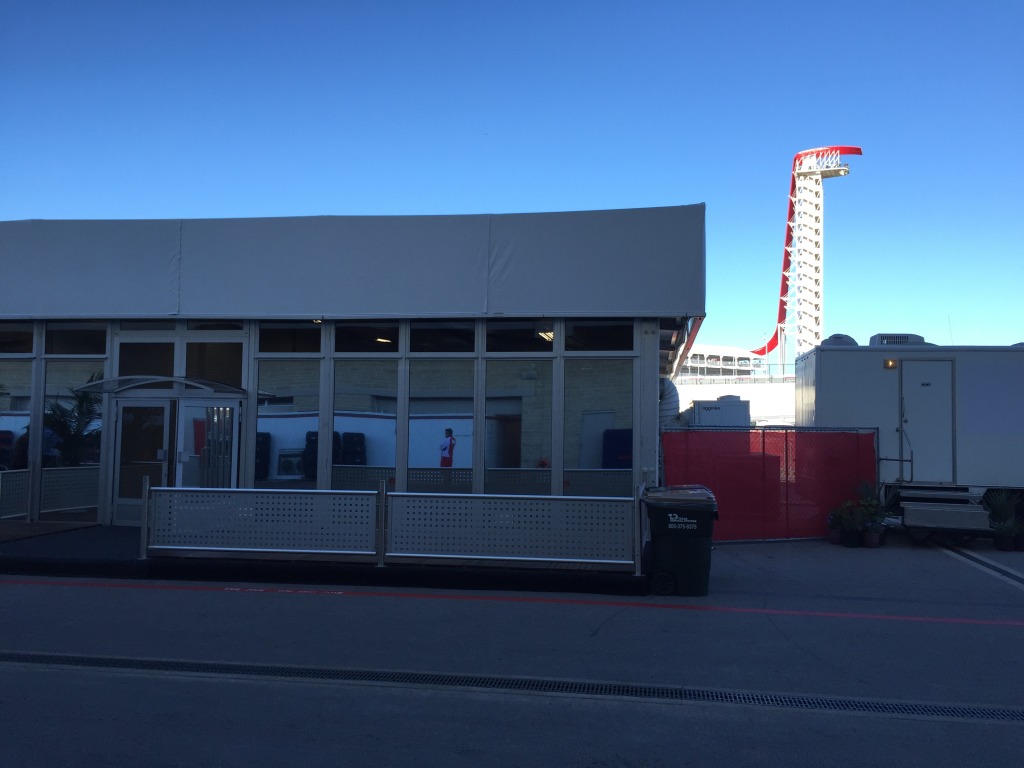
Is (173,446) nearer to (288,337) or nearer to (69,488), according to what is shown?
(69,488)

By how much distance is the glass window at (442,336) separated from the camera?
14086mm

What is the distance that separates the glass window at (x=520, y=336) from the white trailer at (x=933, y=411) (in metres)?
4.86

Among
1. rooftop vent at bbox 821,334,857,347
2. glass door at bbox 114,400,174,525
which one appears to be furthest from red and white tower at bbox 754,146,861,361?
glass door at bbox 114,400,174,525

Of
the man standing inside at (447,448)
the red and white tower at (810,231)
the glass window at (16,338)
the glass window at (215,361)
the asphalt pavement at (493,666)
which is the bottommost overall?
the asphalt pavement at (493,666)

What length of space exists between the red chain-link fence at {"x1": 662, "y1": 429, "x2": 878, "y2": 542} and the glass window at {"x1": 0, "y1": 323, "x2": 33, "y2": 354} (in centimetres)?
1114

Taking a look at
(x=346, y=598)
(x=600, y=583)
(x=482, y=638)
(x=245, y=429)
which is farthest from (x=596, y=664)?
(x=245, y=429)

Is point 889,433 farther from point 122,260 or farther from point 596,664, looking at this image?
point 122,260

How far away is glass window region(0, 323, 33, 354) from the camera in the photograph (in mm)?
15062

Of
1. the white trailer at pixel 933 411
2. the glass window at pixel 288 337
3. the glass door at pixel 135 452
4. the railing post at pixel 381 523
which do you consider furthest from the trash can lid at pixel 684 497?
the glass door at pixel 135 452

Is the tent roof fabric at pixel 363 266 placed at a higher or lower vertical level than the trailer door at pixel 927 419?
higher

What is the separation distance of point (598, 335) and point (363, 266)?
13.1 feet

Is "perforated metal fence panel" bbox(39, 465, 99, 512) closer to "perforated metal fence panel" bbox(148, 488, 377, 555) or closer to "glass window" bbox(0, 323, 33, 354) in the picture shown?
"glass window" bbox(0, 323, 33, 354)

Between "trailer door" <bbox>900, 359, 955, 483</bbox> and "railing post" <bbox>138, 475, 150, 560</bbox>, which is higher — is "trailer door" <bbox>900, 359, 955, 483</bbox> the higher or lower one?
the higher one

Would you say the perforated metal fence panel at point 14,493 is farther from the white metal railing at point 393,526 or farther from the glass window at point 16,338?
the white metal railing at point 393,526
